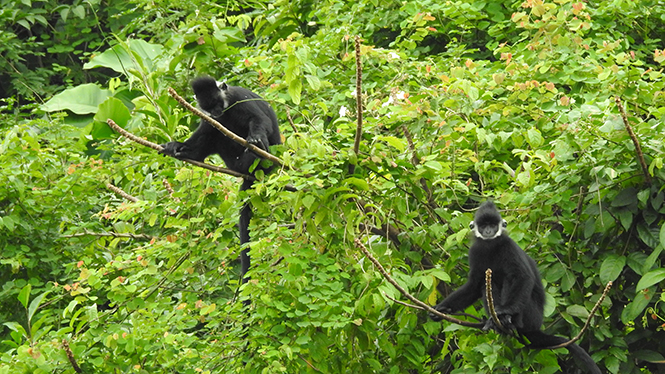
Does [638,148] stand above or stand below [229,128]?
above

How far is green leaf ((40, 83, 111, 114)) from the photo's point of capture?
23.9 ft

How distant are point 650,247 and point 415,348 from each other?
107 centimetres

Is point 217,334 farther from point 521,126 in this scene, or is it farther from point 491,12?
point 491,12

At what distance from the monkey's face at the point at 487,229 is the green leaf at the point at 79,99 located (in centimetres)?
510

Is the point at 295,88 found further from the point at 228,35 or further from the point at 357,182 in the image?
the point at 228,35

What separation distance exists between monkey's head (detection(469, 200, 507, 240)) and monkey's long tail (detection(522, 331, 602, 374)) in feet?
1.44

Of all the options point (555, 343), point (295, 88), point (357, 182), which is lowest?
point (555, 343)

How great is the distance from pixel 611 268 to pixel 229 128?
6.84ft

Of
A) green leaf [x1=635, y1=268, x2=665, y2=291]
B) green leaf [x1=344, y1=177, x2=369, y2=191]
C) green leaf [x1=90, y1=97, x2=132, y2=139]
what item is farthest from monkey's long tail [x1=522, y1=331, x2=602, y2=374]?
green leaf [x1=90, y1=97, x2=132, y2=139]

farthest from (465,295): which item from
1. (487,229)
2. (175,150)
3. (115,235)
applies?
(115,235)

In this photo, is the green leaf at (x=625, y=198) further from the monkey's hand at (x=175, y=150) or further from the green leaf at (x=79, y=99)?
the green leaf at (x=79, y=99)

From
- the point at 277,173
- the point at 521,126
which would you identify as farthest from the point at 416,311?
the point at 521,126

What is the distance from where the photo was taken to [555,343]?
304 centimetres

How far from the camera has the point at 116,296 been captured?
3.48m
